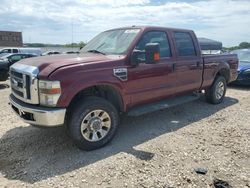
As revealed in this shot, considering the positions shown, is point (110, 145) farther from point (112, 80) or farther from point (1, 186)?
point (1, 186)

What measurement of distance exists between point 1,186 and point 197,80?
4646mm

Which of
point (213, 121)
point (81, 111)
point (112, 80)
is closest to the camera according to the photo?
point (81, 111)

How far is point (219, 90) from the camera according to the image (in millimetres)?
7430

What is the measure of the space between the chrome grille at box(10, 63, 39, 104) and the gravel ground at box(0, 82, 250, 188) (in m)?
0.90

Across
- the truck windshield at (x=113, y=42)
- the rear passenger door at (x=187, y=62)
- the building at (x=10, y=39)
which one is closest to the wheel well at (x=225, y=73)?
the rear passenger door at (x=187, y=62)

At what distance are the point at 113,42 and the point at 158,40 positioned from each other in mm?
909

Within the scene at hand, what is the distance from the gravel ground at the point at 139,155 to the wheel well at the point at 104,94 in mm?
646

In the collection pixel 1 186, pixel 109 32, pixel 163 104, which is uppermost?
pixel 109 32

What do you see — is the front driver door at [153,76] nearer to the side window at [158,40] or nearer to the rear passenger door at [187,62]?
the side window at [158,40]

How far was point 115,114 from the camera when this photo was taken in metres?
4.59

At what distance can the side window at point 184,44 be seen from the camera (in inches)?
231

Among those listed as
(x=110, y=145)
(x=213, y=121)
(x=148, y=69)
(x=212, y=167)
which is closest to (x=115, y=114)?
(x=110, y=145)

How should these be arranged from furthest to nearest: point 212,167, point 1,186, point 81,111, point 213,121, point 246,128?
1. point 213,121
2. point 246,128
3. point 81,111
4. point 212,167
5. point 1,186

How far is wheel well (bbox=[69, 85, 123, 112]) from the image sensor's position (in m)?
4.41
